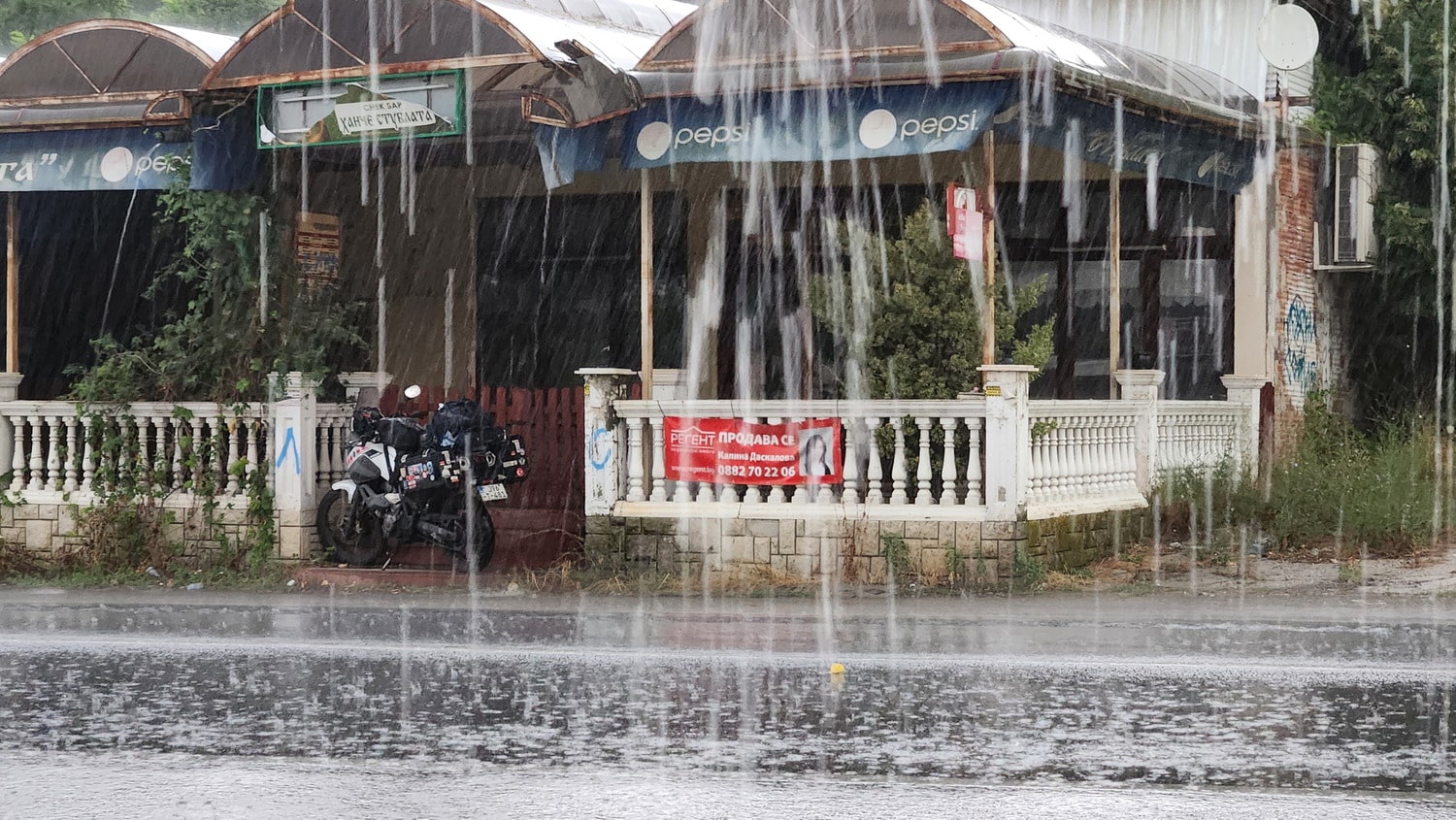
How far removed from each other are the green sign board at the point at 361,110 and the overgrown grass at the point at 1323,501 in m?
6.45

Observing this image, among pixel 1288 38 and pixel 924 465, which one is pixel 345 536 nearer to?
pixel 924 465

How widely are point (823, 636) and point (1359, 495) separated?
620 cm

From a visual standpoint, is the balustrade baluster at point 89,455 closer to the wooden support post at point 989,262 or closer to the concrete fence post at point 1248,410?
the wooden support post at point 989,262

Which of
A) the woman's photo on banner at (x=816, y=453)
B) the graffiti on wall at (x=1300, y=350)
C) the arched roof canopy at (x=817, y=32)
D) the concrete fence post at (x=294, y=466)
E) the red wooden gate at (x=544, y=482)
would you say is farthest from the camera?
the graffiti on wall at (x=1300, y=350)

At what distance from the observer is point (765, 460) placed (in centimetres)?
1366

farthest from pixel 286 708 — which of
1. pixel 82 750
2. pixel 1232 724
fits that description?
pixel 1232 724

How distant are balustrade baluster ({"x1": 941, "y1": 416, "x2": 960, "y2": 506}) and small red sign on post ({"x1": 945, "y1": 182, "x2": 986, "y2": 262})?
1160 mm

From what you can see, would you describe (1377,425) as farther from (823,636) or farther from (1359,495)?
(823,636)

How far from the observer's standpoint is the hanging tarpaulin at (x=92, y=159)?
15.6 meters

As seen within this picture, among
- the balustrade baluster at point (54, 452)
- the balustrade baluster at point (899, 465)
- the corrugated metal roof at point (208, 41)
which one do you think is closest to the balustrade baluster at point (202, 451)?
the balustrade baluster at point (54, 452)

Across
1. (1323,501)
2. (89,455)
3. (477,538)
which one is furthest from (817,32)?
(89,455)

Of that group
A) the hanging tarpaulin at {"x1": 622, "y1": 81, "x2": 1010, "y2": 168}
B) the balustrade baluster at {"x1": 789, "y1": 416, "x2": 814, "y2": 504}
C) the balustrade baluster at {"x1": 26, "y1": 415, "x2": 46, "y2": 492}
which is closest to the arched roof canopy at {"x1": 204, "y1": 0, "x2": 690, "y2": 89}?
the hanging tarpaulin at {"x1": 622, "y1": 81, "x2": 1010, "y2": 168}

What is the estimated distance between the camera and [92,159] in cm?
1572

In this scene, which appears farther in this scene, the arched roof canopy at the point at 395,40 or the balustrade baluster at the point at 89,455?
the balustrade baluster at the point at 89,455
